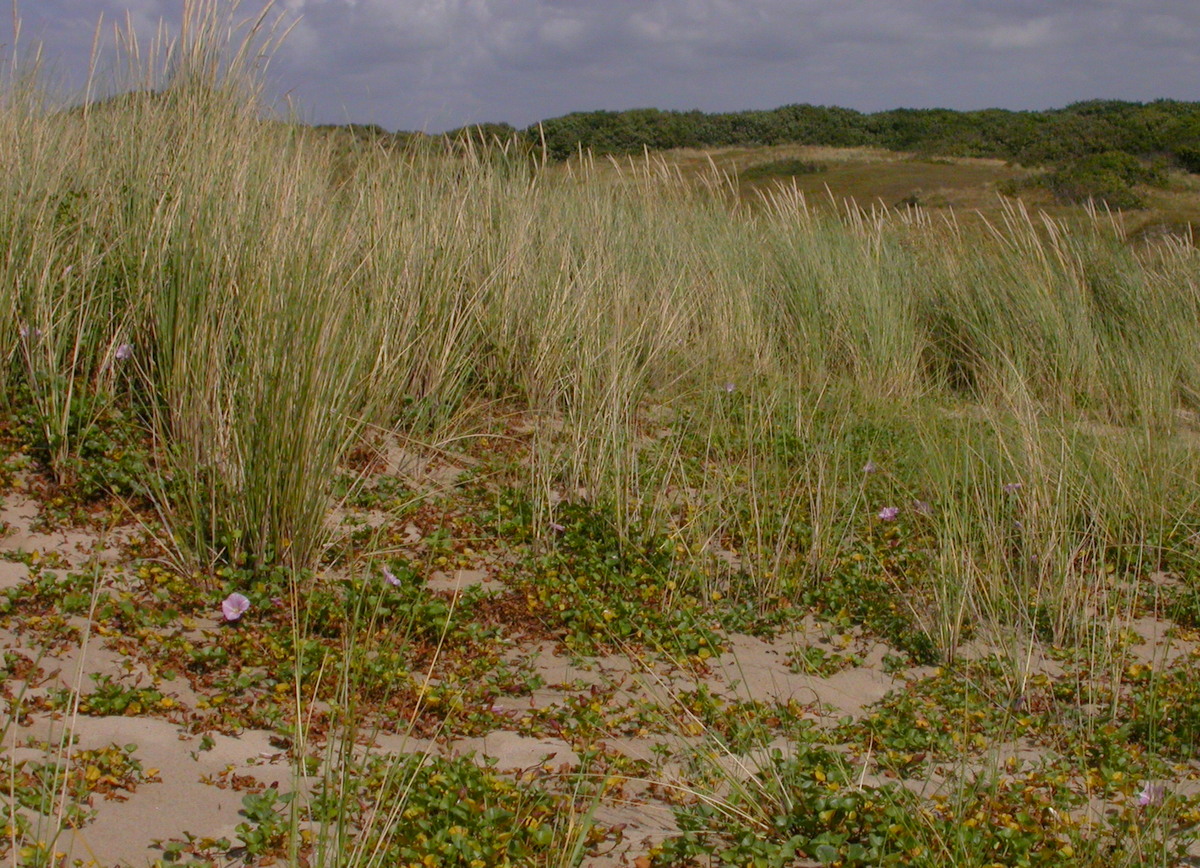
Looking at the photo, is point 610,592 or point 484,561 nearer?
point 610,592

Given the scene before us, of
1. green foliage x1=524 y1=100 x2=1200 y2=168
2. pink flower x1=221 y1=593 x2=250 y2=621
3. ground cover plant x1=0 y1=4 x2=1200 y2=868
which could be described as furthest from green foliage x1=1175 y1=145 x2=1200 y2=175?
pink flower x1=221 y1=593 x2=250 y2=621

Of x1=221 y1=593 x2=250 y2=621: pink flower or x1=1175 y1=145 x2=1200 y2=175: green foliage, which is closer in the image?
x1=221 y1=593 x2=250 y2=621: pink flower

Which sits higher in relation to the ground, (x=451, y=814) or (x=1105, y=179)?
(x=1105, y=179)

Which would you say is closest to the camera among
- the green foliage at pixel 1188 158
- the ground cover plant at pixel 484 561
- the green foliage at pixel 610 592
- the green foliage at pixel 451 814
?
the green foliage at pixel 451 814

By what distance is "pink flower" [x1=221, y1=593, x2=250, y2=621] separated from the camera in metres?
3.00

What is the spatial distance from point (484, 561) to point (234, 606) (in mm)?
938

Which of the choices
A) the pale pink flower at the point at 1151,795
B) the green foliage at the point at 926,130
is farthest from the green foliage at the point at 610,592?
the green foliage at the point at 926,130

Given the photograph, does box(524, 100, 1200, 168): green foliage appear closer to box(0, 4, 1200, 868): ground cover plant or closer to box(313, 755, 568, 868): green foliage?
box(0, 4, 1200, 868): ground cover plant

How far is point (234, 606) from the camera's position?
3.02m

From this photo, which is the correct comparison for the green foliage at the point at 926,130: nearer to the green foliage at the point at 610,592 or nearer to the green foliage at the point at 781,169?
the green foliage at the point at 781,169

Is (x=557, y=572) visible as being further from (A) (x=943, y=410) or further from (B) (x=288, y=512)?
(A) (x=943, y=410)

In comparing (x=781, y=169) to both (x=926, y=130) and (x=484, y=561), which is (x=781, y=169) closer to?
(x=926, y=130)

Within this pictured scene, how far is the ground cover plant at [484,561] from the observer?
227 centimetres

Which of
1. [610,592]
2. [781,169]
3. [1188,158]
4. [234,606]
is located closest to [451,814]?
[234,606]
